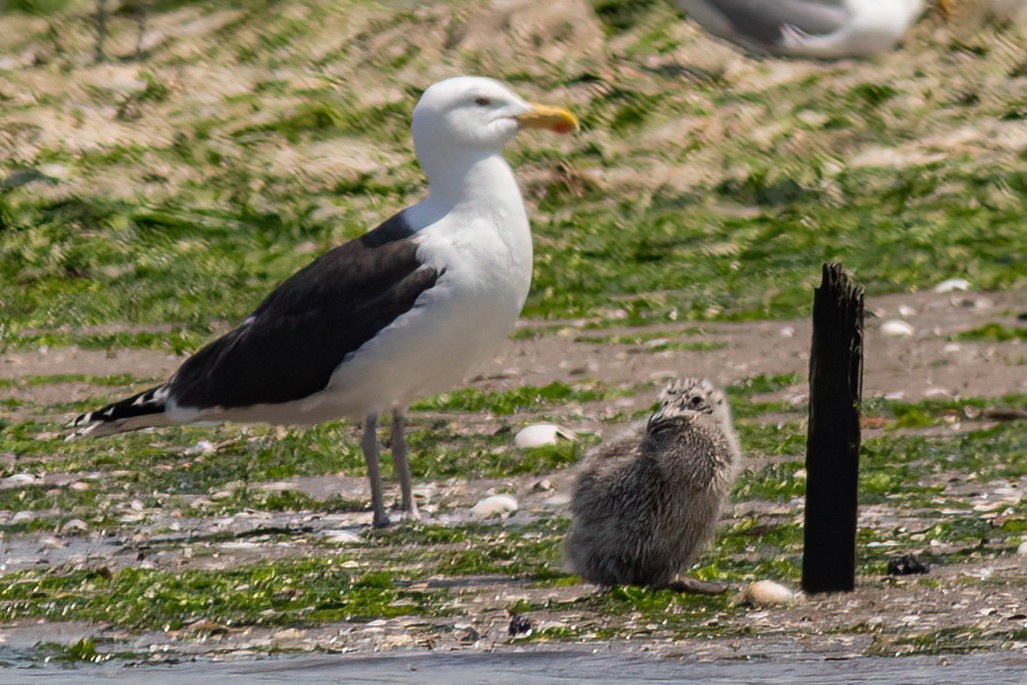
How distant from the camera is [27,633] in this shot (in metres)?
5.55

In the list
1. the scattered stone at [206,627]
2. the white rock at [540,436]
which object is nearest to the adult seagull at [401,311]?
the white rock at [540,436]

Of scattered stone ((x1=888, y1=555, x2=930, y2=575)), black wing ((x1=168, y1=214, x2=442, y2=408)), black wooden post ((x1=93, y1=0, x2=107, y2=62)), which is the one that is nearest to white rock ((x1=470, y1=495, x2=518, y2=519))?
black wing ((x1=168, y1=214, x2=442, y2=408))

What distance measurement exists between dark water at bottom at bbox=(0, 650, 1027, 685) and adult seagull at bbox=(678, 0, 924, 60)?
9.93 meters

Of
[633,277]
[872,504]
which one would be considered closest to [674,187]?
[633,277]

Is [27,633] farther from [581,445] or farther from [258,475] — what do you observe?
[581,445]

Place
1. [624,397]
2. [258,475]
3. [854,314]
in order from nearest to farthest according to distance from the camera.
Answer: [854,314], [258,475], [624,397]

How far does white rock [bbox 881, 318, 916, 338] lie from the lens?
9.84 meters

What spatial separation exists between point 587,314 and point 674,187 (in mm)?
2381

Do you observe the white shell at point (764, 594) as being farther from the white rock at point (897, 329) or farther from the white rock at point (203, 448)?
the white rock at point (897, 329)

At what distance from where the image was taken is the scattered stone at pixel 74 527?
22.8 feet

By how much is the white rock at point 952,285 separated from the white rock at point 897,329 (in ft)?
2.74

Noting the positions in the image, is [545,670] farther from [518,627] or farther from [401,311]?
[401,311]

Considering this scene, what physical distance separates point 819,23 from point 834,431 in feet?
31.3

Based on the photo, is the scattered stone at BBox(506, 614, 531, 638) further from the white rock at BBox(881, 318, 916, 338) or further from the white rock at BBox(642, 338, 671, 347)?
the white rock at BBox(881, 318, 916, 338)
